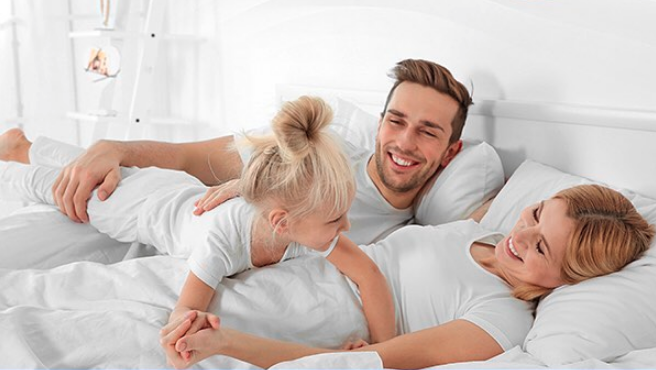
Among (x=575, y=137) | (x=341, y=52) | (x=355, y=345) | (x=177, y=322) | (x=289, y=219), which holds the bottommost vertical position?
(x=355, y=345)

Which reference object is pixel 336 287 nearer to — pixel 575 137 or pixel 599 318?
pixel 599 318

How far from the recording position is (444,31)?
2117mm

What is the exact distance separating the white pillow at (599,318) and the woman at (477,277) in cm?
4

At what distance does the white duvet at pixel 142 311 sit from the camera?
1.14 m

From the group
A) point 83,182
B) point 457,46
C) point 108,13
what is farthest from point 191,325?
point 108,13

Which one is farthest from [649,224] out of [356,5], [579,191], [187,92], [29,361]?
[187,92]

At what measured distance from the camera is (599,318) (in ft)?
3.94

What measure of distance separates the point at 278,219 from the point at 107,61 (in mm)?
2324

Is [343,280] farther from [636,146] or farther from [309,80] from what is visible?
[309,80]

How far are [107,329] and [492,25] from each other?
4.09 ft

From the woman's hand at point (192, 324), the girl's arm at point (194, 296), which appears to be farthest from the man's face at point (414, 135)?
the woman's hand at point (192, 324)

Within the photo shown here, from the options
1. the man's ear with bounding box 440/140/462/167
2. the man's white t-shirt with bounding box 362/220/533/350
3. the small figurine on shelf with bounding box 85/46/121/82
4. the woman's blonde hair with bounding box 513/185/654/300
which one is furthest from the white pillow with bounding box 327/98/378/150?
the small figurine on shelf with bounding box 85/46/121/82

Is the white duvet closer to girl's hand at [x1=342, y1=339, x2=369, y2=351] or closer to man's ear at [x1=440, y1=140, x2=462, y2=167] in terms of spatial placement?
girl's hand at [x1=342, y1=339, x2=369, y2=351]

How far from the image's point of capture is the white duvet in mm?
1139
